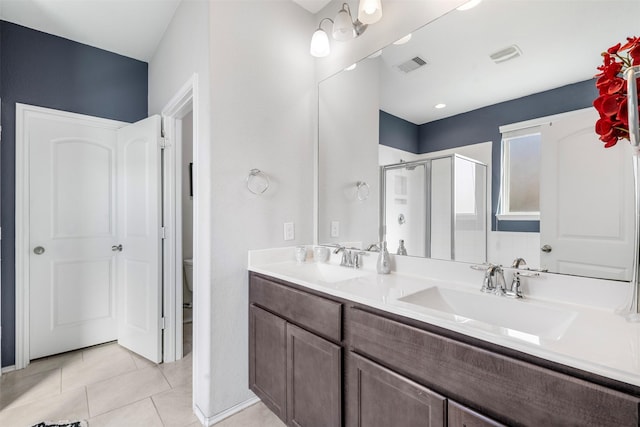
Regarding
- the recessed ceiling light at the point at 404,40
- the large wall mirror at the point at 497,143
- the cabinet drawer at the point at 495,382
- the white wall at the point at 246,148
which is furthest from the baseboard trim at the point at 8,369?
the recessed ceiling light at the point at 404,40

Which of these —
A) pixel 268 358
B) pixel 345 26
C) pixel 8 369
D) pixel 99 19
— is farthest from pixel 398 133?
pixel 8 369

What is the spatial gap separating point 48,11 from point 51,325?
245cm

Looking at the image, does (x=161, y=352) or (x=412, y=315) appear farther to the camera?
(x=161, y=352)

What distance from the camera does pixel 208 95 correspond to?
165 cm

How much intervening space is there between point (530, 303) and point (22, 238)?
3.34 metres

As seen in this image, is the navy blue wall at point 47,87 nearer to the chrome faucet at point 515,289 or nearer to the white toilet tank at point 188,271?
the white toilet tank at point 188,271

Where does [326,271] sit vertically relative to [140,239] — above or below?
below

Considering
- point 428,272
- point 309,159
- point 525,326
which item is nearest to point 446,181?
point 428,272

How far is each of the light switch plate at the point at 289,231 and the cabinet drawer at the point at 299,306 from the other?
1.19 feet

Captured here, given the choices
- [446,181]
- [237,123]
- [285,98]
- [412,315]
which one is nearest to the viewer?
[412,315]

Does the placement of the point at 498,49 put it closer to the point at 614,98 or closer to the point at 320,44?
the point at 614,98

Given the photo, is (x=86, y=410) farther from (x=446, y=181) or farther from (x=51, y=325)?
(x=446, y=181)

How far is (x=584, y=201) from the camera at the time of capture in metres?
1.05

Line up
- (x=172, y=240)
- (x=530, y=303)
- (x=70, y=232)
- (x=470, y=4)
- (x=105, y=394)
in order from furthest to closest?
(x=70, y=232) → (x=172, y=240) → (x=105, y=394) → (x=470, y=4) → (x=530, y=303)
